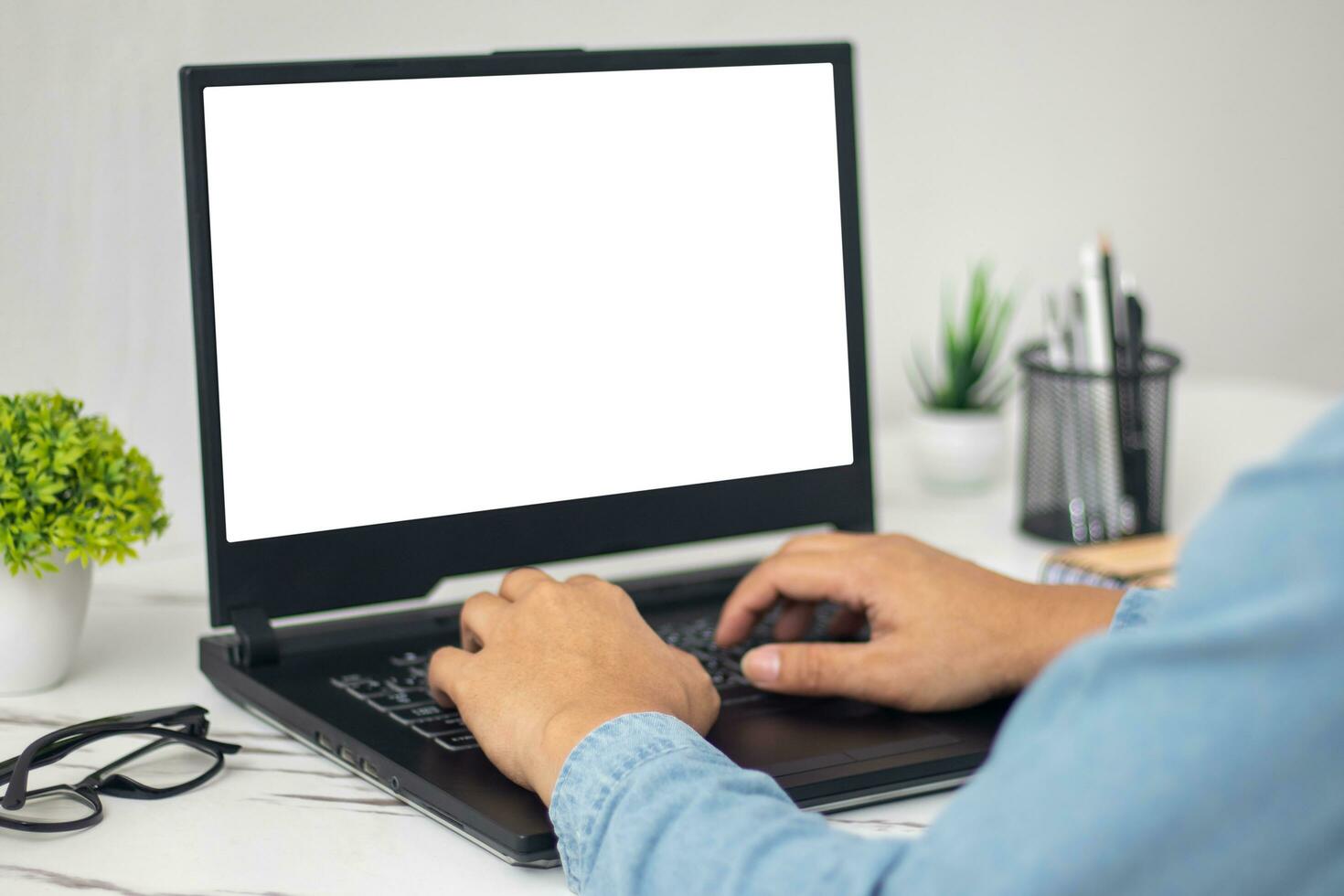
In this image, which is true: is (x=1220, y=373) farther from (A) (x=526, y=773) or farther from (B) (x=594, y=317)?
(A) (x=526, y=773)

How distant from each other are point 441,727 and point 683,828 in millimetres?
249

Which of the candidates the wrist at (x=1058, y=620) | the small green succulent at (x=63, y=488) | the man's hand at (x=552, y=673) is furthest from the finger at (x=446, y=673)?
the wrist at (x=1058, y=620)

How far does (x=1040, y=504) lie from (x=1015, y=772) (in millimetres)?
881

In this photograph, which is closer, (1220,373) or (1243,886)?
(1243,886)

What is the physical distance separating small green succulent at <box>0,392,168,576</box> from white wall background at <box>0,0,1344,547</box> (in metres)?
0.25

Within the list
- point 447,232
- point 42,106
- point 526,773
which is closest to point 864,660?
point 526,773

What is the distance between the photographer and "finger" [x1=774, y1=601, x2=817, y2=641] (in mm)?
930


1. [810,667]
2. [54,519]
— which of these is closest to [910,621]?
[810,667]

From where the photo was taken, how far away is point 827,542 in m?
0.91

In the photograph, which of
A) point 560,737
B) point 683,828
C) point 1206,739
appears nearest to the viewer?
point 1206,739

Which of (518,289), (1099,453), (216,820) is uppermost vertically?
(518,289)

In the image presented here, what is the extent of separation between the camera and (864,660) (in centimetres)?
82

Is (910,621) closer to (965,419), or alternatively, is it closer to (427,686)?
(427,686)

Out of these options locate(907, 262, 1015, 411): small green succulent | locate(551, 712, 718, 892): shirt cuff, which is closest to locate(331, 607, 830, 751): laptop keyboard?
locate(551, 712, 718, 892): shirt cuff
